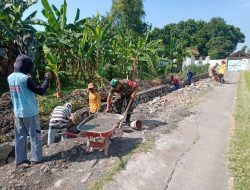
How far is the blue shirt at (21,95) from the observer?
562cm

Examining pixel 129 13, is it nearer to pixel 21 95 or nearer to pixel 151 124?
pixel 151 124

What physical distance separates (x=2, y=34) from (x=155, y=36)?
168ft

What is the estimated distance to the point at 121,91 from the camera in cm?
835

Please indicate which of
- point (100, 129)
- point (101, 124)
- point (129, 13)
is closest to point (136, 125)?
point (101, 124)

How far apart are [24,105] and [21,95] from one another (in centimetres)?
18

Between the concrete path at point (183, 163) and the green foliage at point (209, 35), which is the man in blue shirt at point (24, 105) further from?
the green foliage at point (209, 35)

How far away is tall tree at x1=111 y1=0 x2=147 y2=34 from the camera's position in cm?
4043

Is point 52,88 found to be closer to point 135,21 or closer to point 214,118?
point 214,118

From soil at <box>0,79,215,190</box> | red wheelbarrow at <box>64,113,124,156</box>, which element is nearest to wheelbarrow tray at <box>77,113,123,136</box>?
red wheelbarrow at <box>64,113,124,156</box>

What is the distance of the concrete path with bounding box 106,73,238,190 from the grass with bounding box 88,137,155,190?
10 centimetres

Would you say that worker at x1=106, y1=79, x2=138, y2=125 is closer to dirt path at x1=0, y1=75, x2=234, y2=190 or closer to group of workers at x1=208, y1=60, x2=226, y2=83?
dirt path at x1=0, y1=75, x2=234, y2=190

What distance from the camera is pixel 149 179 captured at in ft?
18.4

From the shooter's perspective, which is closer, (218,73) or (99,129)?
(99,129)

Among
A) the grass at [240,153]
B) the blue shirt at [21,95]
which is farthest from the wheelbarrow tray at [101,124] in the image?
the grass at [240,153]
